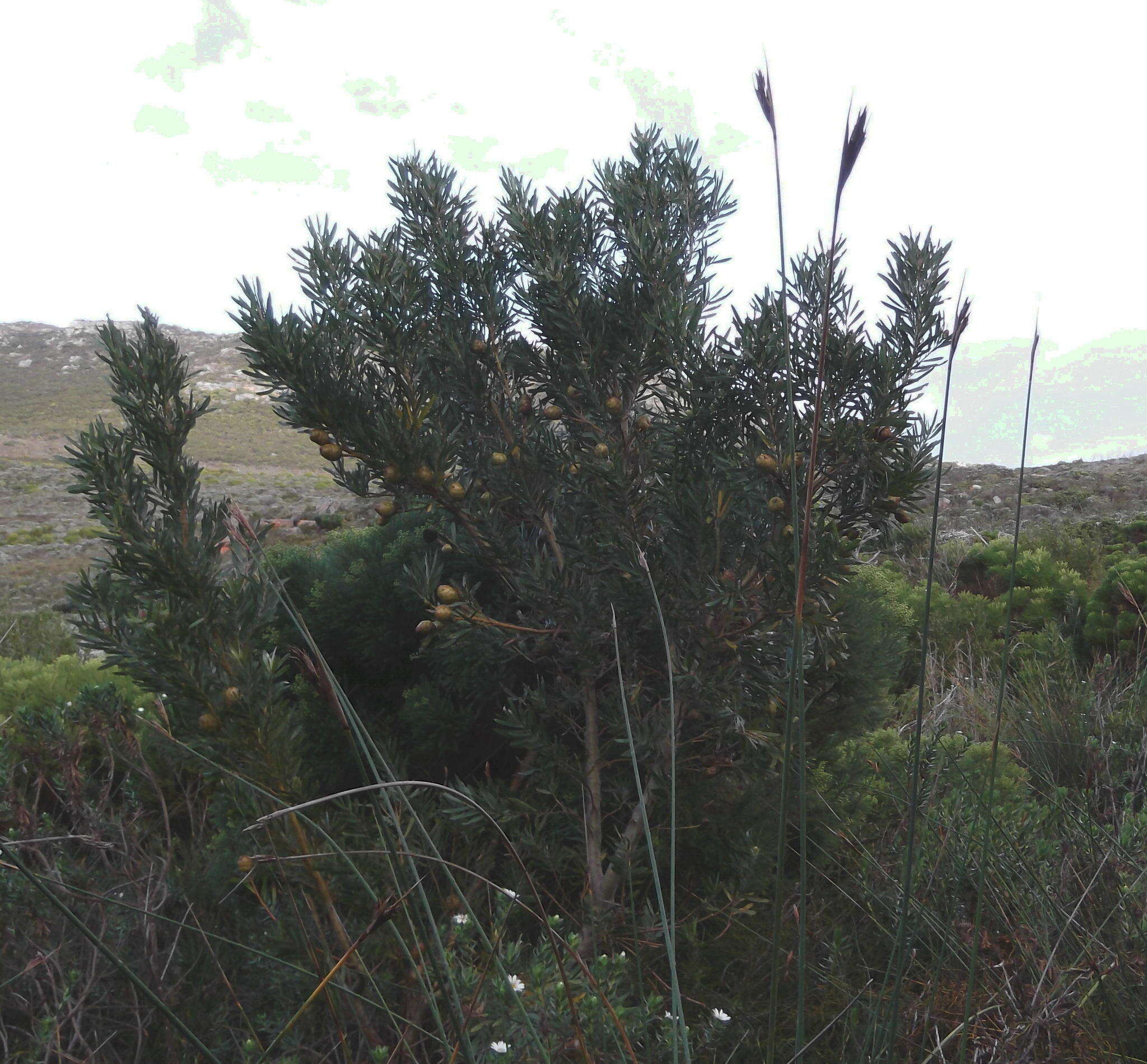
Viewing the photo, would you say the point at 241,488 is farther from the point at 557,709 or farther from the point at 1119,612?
the point at 557,709

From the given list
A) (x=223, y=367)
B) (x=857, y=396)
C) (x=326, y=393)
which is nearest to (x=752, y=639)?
(x=857, y=396)

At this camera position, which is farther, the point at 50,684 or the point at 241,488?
the point at 241,488

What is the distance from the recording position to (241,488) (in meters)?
23.4

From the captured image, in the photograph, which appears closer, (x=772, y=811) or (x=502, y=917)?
(x=502, y=917)

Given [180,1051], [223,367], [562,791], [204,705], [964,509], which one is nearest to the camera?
[204,705]

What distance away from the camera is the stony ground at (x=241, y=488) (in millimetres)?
11820

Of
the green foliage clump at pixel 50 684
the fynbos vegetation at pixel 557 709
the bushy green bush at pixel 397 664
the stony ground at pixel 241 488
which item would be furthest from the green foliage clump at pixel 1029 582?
the green foliage clump at pixel 50 684

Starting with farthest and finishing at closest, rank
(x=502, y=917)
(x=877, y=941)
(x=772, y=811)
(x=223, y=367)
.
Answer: (x=223, y=367) → (x=772, y=811) → (x=877, y=941) → (x=502, y=917)

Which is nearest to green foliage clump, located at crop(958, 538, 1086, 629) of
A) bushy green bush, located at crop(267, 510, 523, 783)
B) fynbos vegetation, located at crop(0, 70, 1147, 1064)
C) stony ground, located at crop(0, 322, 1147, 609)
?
stony ground, located at crop(0, 322, 1147, 609)

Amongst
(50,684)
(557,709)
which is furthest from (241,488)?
(557,709)

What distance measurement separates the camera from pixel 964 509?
489 inches

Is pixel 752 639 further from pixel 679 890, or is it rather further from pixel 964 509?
pixel 964 509

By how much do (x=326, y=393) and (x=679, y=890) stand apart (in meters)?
1.96

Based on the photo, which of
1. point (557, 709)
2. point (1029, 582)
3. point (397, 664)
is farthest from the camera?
point (1029, 582)
